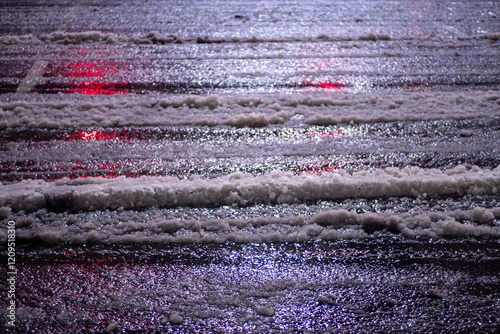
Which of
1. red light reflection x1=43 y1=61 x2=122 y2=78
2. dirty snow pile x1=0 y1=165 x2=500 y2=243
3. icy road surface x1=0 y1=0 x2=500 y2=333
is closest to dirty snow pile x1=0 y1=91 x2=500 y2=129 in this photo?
icy road surface x1=0 y1=0 x2=500 y2=333

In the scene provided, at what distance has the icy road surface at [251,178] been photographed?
186cm

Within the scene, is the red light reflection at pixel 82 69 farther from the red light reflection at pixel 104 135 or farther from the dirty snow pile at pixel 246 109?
the red light reflection at pixel 104 135

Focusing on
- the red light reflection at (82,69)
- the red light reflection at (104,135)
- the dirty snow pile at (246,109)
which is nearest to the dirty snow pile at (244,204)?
the red light reflection at (104,135)

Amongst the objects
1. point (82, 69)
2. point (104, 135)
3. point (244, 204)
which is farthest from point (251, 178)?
point (82, 69)

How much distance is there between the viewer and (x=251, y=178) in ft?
7.98

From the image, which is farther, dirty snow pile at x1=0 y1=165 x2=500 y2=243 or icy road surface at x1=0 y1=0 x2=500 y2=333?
dirty snow pile at x1=0 y1=165 x2=500 y2=243

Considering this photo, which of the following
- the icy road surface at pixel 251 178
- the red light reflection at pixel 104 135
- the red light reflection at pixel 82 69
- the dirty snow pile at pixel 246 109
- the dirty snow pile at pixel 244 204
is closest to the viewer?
the icy road surface at pixel 251 178

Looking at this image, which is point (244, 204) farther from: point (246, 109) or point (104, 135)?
point (104, 135)

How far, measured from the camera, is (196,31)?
13.5 ft

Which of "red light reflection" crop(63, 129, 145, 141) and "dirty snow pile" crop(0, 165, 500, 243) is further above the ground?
"red light reflection" crop(63, 129, 145, 141)

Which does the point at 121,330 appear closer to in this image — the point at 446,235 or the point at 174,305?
the point at 174,305

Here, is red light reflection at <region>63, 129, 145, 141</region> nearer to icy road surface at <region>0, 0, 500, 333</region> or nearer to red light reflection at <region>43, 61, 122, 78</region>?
icy road surface at <region>0, 0, 500, 333</region>

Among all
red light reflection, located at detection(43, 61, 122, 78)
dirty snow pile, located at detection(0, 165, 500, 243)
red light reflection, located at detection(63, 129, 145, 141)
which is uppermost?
red light reflection, located at detection(43, 61, 122, 78)

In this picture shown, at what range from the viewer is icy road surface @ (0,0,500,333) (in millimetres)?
1864
